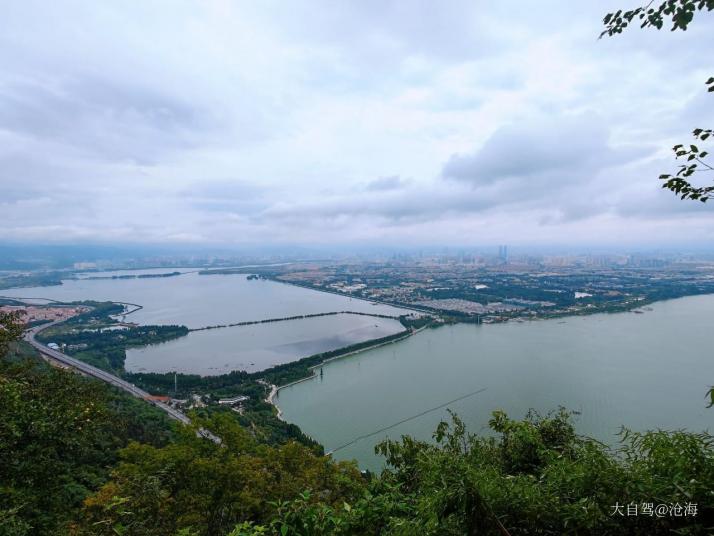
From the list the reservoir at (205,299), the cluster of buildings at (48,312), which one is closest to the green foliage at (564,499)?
the reservoir at (205,299)

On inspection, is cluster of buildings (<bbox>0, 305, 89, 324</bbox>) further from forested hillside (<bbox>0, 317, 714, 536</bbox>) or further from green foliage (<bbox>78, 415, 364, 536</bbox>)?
green foliage (<bbox>78, 415, 364, 536</bbox>)

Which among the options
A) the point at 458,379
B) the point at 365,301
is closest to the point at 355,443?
the point at 458,379

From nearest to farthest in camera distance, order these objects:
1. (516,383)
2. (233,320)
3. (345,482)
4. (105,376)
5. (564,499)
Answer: (564,499)
(345,482)
(516,383)
(105,376)
(233,320)

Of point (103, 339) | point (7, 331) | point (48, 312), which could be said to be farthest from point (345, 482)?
point (48, 312)

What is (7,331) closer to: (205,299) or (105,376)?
(105,376)

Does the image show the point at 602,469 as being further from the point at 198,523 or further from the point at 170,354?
the point at 170,354

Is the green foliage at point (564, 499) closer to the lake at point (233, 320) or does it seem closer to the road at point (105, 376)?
the road at point (105, 376)

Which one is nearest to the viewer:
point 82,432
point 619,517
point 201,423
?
point 619,517
